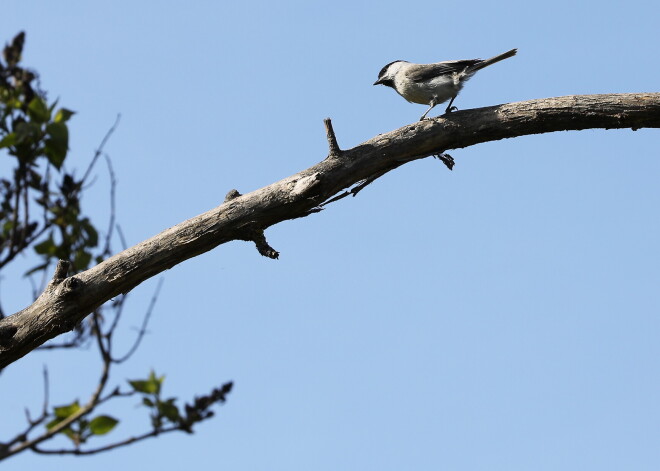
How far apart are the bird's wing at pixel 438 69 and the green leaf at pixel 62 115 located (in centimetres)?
371

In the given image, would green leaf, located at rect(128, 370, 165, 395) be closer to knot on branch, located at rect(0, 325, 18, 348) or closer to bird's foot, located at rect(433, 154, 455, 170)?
knot on branch, located at rect(0, 325, 18, 348)

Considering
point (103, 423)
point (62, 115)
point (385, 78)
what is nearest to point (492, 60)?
point (385, 78)

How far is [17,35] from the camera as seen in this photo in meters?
4.28

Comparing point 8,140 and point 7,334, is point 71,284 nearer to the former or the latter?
point 7,334

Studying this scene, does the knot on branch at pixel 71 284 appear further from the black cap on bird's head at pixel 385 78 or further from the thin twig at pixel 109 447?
the black cap on bird's head at pixel 385 78

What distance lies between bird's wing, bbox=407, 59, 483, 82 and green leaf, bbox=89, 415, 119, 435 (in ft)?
13.4

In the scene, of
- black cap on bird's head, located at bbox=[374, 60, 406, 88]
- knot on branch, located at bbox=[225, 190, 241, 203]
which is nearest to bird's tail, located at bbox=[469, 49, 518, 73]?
black cap on bird's head, located at bbox=[374, 60, 406, 88]

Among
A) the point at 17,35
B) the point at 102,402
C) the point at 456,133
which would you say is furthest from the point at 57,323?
the point at 456,133

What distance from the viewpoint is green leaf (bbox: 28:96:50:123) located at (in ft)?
11.5

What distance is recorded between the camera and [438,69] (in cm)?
653

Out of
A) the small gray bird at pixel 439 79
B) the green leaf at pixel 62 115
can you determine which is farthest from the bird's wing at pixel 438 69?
the green leaf at pixel 62 115

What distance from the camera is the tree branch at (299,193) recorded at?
150 inches

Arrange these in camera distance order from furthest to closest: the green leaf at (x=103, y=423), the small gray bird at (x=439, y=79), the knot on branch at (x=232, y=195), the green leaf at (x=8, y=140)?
1. the small gray bird at (x=439, y=79)
2. the knot on branch at (x=232, y=195)
3. the green leaf at (x=103, y=423)
4. the green leaf at (x=8, y=140)

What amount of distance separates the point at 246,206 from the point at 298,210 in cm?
29
